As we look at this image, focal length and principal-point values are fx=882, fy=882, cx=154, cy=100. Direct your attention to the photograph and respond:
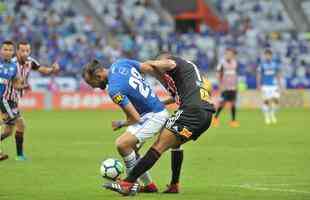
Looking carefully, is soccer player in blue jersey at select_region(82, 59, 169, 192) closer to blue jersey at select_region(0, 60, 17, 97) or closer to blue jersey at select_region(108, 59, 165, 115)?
blue jersey at select_region(108, 59, 165, 115)

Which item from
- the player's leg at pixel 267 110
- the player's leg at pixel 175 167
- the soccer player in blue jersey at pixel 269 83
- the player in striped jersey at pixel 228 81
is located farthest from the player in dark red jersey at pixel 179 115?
the soccer player in blue jersey at pixel 269 83

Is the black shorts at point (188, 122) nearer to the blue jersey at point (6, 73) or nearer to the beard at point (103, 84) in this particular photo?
the beard at point (103, 84)

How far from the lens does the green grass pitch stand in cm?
1172

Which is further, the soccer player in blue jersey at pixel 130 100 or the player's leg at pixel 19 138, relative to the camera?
the player's leg at pixel 19 138

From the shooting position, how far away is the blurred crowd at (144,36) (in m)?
40.0

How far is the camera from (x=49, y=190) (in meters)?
12.0

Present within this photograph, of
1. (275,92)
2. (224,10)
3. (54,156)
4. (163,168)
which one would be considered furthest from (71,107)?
(163,168)

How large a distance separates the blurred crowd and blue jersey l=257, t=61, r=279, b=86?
10.3m

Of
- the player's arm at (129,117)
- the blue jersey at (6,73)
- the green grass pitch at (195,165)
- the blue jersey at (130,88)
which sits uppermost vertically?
the blue jersey at (130,88)

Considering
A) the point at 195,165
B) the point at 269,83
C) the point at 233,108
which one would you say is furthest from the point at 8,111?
the point at 269,83

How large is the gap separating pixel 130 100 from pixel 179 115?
0.66 metres

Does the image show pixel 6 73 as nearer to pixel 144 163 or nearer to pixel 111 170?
pixel 111 170

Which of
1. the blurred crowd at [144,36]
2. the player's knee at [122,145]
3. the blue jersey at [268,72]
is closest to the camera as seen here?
the player's knee at [122,145]

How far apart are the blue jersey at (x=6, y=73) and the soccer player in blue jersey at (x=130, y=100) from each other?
506 cm
